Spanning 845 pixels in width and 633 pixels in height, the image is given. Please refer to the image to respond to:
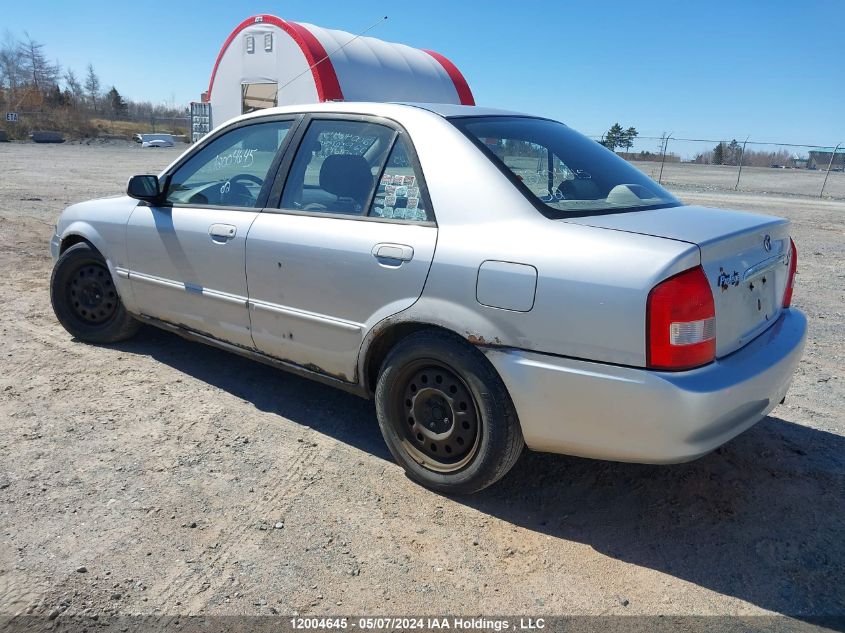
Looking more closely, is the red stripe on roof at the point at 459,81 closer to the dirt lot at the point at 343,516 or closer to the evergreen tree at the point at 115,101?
the dirt lot at the point at 343,516

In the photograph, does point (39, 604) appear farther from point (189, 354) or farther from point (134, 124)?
point (134, 124)

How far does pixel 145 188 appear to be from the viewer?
4.25m

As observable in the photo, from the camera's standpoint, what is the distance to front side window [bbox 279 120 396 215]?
3.37 m

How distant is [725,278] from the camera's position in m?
2.62

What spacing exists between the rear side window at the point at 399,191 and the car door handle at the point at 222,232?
0.94m

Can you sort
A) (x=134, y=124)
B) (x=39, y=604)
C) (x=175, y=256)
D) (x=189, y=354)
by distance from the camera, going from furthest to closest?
1. (x=134, y=124)
2. (x=189, y=354)
3. (x=175, y=256)
4. (x=39, y=604)

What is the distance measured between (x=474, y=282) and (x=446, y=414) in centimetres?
65

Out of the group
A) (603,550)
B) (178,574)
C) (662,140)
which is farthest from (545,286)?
(662,140)

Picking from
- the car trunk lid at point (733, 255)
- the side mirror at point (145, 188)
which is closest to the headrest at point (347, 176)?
the car trunk lid at point (733, 255)

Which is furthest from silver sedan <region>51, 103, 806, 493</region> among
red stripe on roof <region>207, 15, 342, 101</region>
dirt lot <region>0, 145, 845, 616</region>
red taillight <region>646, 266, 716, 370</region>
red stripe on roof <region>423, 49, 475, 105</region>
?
red stripe on roof <region>423, 49, 475, 105</region>

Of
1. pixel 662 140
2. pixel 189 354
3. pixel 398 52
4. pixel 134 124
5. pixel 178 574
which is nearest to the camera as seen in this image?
pixel 178 574

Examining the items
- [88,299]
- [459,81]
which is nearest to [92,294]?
[88,299]

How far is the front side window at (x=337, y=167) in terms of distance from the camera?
3.37 meters

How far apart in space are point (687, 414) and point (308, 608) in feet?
4.96
